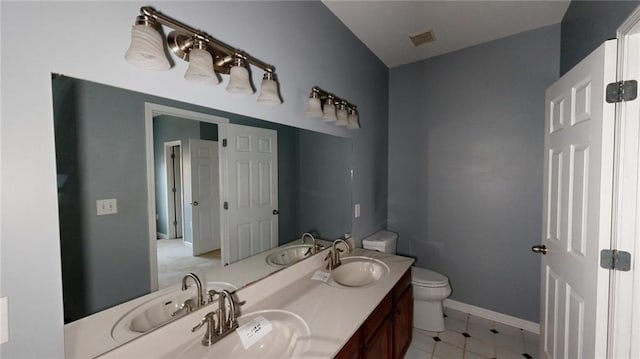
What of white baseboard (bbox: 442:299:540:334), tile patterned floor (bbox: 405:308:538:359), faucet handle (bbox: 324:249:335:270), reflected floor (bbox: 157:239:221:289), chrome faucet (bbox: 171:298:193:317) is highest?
reflected floor (bbox: 157:239:221:289)

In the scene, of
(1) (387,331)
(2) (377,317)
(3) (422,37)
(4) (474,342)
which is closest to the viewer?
(2) (377,317)

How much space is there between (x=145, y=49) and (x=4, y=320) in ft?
2.61

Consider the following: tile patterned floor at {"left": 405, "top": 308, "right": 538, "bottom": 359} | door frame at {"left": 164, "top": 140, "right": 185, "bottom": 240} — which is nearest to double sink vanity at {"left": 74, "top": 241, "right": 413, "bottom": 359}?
door frame at {"left": 164, "top": 140, "right": 185, "bottom": 240}

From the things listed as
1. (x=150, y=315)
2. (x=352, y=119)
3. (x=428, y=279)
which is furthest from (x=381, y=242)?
(x=150, y=315)

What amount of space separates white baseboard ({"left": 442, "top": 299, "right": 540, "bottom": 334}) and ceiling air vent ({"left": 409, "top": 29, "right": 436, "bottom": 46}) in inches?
101

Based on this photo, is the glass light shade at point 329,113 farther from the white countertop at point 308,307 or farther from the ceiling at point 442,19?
the white countertop at point 308,307

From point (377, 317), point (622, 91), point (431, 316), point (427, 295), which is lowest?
point (431, 316)

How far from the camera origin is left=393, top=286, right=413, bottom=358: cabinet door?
1693 mm

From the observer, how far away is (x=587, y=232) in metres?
1.22

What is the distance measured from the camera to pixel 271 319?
116 centimetres

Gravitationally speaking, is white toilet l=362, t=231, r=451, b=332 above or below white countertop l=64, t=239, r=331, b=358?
below

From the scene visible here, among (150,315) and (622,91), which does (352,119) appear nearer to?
(622,91)

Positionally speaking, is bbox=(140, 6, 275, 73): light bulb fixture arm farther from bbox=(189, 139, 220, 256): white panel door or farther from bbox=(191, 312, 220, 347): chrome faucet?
bbox=(191, 312, 220, 347): chrome faucet

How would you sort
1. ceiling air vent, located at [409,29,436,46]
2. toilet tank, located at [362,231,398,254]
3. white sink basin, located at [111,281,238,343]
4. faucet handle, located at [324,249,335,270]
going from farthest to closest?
toilet tank, located at [362,231,398,254], ceiling air vent, located at [409,29,436,46], faucet handle, located at [324,249,335,270], white sink basin, located at [111,281,238,343]
